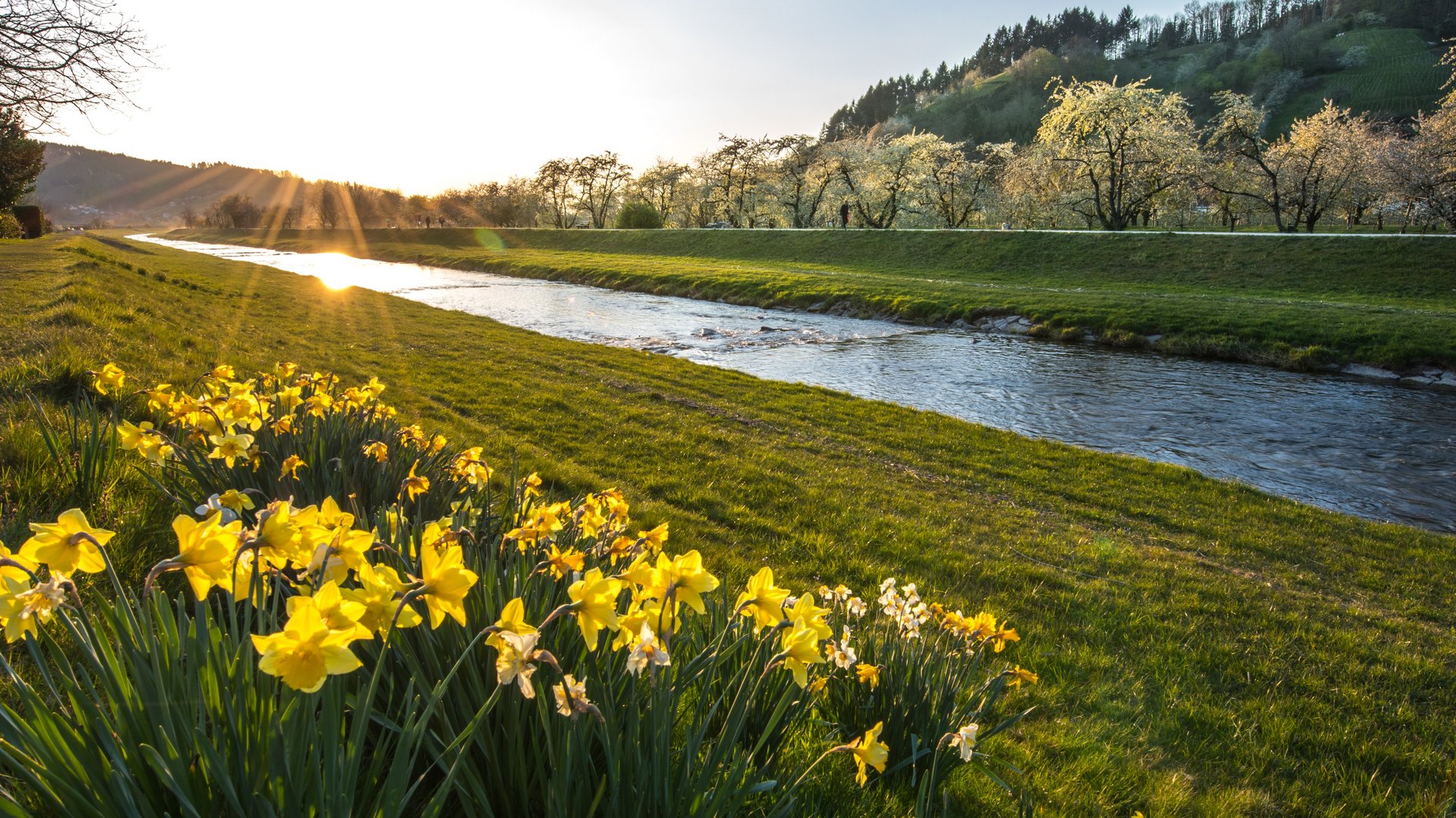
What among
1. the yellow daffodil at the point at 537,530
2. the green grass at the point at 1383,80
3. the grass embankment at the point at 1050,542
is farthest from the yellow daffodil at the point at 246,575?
the green grass at the point at 1383,80

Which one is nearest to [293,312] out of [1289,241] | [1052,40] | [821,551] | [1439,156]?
[821,551]

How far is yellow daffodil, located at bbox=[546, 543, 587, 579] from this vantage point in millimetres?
1970

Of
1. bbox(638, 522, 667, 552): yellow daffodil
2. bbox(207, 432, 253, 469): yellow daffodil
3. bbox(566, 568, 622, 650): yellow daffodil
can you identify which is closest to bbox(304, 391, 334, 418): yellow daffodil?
bbox(207, 432, 253, 469): yellow daffodil

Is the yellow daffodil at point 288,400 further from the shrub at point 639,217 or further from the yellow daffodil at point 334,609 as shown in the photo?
the shrub at point 639,217

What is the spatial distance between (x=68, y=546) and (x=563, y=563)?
43.3 inches

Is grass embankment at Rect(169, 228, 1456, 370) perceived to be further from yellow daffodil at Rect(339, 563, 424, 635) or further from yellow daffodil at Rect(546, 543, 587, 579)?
yellow daffodil at Rect(339, 563, 424, 635)

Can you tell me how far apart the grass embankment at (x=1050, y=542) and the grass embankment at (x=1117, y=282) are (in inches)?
384

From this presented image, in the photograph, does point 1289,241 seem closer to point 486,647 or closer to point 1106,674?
point 1106,674

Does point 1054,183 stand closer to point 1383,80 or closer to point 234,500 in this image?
point 234,500

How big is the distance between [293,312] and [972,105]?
136 metres

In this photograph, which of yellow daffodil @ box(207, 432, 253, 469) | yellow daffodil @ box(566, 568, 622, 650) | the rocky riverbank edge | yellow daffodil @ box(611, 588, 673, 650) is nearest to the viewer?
yellow daffodil @ box(566, 568, 622, 650)

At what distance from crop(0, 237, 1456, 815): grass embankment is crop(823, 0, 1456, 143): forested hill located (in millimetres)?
88745

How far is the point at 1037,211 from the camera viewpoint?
4806cm

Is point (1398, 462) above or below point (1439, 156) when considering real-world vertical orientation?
below
